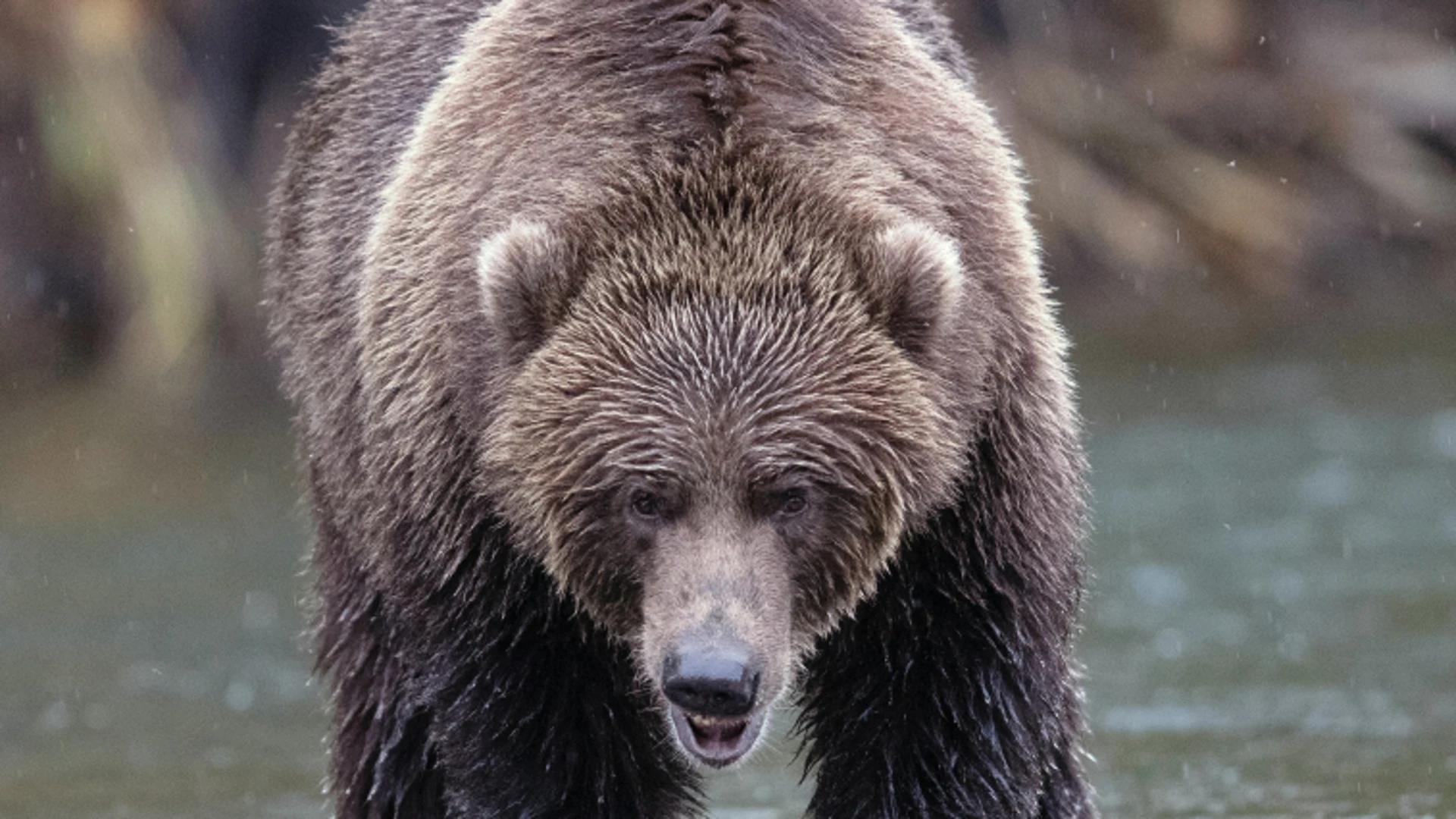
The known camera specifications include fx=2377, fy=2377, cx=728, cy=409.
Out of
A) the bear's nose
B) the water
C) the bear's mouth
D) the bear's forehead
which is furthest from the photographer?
the water

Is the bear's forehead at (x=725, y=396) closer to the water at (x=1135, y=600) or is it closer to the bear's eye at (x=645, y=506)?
the bear's eye at (x=645, y=506)

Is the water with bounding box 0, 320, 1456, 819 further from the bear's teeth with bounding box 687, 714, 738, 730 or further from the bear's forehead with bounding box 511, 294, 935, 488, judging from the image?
the bear's forehead with bounding box 511, 294, 935, 488

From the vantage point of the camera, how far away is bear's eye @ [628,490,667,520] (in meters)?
4.98

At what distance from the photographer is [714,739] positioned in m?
5.15

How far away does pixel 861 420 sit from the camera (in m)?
4.99

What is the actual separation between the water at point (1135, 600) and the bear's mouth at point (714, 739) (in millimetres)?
2658

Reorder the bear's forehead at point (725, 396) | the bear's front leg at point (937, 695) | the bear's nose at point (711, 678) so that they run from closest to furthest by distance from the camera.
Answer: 1. the bear's nose at point (711, 678)
2. the bear's forehead at point (725, 396)
3. the bear's front leg at point (937, 695)

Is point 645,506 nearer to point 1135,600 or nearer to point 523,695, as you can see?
point 523,695

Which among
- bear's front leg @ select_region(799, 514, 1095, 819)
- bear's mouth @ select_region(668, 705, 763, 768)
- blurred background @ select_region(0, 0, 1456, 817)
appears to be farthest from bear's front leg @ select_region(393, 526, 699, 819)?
blurred background @ select_region(0, 0, 1456, 817)

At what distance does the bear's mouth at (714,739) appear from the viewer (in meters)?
5.14

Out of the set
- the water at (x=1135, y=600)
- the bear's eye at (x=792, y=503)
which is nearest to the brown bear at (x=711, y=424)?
the bear's eye at (x=792, y=503)

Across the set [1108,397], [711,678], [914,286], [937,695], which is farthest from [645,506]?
[1108,397]

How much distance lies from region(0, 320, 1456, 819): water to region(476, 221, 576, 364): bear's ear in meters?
3.11

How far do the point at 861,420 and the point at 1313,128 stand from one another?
13101 mm
